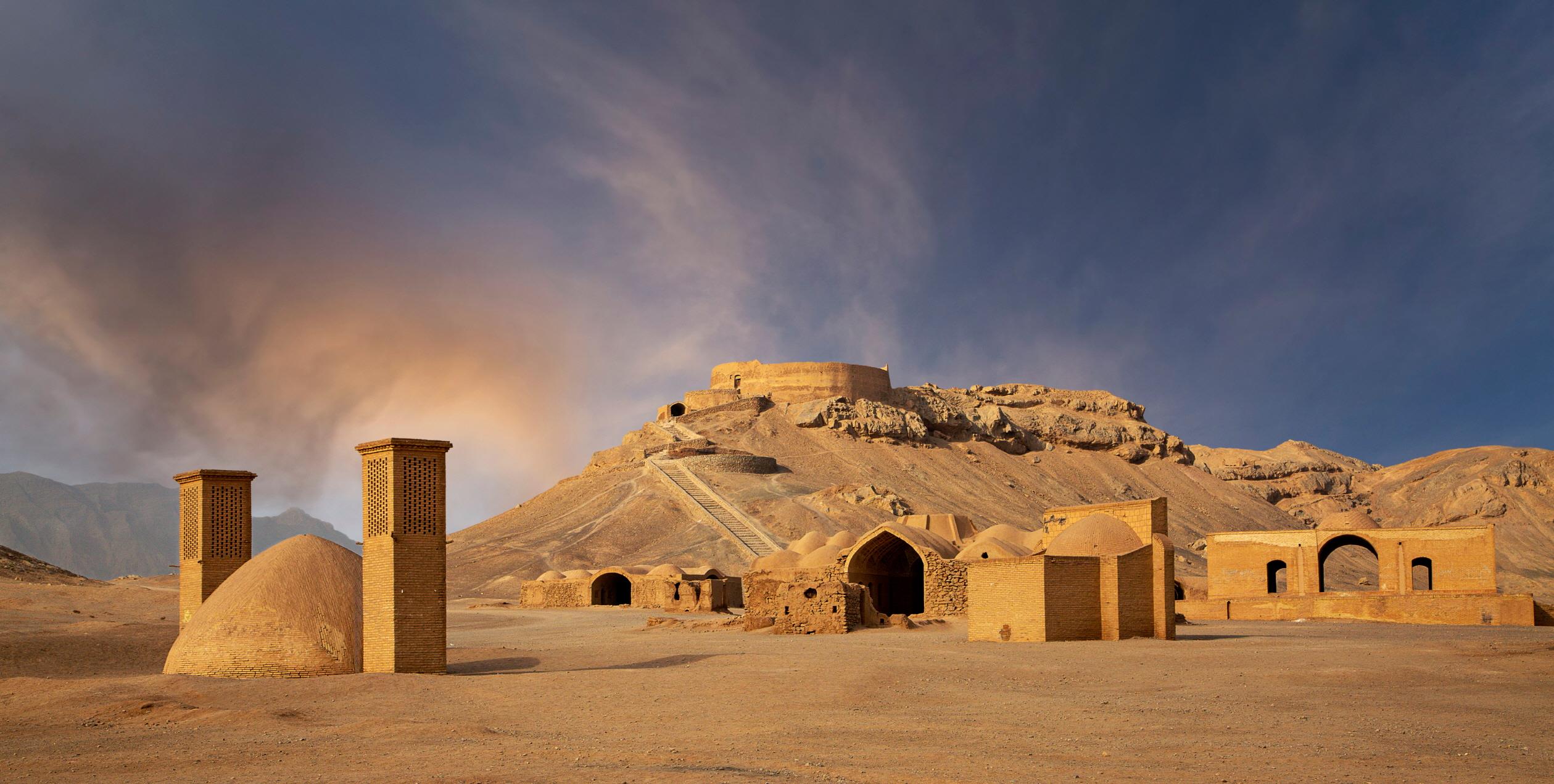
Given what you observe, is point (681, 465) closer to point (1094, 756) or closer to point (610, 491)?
point (610, 491)

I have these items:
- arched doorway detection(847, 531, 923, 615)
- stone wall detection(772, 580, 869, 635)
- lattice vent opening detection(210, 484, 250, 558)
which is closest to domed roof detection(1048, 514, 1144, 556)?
stone wall detection(772, 580, 869, 635)

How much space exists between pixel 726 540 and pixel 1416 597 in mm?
29801

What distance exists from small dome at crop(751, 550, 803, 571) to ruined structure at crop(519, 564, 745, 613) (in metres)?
1.33

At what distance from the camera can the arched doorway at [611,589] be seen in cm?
4069

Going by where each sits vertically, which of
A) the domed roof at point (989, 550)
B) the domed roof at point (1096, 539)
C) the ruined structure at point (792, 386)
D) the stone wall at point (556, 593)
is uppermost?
the ruined structure at point (792, 386)

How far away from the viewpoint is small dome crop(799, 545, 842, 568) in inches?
1280

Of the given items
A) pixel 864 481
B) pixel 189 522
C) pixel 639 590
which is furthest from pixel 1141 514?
pixel 864 481

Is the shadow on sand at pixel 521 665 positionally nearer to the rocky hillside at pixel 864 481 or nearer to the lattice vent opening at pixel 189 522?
the lattice vent opening at pixel 189 522

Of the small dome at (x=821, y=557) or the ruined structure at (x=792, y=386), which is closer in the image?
the small dome at (x=821, y=557)

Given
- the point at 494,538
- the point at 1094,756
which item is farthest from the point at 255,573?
the point at 494,538

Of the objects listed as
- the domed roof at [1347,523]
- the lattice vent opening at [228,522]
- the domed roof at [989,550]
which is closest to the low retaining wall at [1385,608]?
the domed roof at [989,550]

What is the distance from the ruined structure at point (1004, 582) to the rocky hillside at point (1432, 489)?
25418 mm

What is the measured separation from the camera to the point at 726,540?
51188 mm

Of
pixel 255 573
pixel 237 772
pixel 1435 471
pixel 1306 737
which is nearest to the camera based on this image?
pixel 237 772
